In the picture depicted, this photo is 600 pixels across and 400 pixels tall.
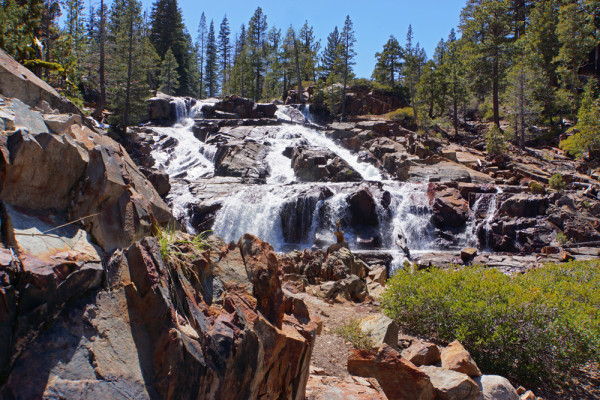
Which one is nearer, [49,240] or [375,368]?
[49,240]

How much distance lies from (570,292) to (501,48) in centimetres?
3507

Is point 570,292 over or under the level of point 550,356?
over

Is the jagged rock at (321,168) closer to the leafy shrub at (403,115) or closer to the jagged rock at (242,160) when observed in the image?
the jagged rock at (242,160)

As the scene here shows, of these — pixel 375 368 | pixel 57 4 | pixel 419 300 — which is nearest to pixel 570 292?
pixel 419 300

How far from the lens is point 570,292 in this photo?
31.9ft

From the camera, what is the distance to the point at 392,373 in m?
6.23

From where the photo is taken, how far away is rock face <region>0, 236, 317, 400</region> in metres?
2.79

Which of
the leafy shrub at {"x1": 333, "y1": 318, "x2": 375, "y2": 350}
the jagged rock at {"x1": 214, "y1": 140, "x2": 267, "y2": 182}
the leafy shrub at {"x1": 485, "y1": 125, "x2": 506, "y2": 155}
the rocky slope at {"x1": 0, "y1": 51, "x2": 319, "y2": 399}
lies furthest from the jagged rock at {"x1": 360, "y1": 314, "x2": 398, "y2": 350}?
the leafy shrub at {"x1": 485, "y1": 125, "x2": 506, "y2": 155}

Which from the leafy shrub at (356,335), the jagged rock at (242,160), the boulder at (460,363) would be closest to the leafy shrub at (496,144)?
the jagged rock at (242,160)

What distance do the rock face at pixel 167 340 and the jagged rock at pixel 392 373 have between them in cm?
178

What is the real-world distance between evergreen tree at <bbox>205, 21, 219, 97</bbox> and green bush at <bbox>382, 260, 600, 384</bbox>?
7379 cm

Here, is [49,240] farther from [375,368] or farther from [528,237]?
[528,237]

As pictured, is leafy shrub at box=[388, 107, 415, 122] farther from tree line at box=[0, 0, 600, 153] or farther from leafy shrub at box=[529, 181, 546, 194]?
leafy shrub at box=[529, 181, 546, 194]

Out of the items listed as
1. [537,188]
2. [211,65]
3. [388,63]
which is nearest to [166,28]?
[211,65]
